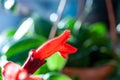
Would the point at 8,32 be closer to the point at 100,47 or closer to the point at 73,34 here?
the point at 73,34

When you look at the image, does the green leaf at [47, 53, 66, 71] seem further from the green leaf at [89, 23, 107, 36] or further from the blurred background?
the green leaf at [89, 23, 107, 36]

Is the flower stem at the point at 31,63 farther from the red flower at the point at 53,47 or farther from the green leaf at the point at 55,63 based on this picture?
the green leaf at the point at 55,63

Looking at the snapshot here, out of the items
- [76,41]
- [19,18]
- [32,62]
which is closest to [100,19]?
[19,18]

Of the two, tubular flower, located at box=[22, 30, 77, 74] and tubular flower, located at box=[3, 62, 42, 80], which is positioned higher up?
tubular flower, located at box=[22, 30, 77, 74]

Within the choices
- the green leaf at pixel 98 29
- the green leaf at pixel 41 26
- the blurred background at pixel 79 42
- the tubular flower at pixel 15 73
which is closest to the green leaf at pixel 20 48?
the blurred background at pixel 79 42

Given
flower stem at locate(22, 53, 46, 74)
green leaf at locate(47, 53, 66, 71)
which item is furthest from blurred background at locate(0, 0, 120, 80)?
flower stem at locate(22, 53, 46, 74)

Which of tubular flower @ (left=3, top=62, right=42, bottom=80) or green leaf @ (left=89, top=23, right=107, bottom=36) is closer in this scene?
tubular flower @ (left=3, top=62, right=42, bottom=80)

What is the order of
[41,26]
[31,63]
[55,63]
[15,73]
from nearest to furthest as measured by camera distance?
[15,73] → [31,63] → [55,63] → [41,26]

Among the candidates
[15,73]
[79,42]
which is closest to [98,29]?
[79,42]

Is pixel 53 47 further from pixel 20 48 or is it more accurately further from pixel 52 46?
pixel 20 48

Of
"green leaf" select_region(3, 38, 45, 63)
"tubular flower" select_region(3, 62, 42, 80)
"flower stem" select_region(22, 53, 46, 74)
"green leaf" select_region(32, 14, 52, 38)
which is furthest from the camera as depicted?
"green leaf" select_region(32, 14, 52, 38)

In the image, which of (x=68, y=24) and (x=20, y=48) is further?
(x=68, y=24)
